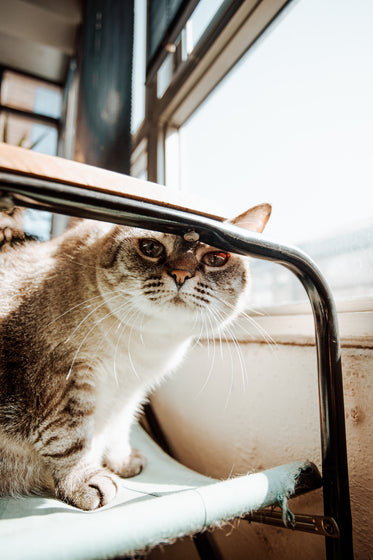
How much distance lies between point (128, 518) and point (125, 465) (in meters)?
0.49

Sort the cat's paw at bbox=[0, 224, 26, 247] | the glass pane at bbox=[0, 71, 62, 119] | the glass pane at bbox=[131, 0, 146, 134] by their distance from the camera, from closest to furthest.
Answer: the cat's paw at bbox=[0, 224, 26, 247]
the glass pane at bbox=[131, 0, 146, 134]
the glass pane at bbox=[0, 71, 62, 119]

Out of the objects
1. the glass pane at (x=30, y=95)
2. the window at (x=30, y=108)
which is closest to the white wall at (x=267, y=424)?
the window at (x=30, y=108)

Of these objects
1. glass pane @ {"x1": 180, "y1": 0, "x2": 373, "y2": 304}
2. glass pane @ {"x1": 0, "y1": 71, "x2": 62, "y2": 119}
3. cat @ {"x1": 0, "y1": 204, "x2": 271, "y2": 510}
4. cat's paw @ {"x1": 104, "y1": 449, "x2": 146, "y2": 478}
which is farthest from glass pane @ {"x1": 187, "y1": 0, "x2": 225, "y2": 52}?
glass pane @ {"x1": 0, "y1": 71, "x2": 62, "y2": 119}

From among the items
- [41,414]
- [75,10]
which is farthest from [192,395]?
[75,10]

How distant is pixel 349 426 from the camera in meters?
0.60

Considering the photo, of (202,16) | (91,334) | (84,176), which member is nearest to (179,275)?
(91,334)

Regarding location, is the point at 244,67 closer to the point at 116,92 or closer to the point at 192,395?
the point at 116,92

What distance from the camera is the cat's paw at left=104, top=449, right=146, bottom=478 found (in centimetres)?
77

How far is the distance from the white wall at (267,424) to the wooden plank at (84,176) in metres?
0.46

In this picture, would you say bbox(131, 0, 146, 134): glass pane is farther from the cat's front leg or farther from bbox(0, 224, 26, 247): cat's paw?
the cat's front leg

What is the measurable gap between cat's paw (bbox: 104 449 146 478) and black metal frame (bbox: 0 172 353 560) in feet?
1.53

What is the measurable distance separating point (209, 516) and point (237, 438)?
48cm

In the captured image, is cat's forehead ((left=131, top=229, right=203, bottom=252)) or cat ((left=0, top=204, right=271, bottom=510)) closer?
cat ((left=0, top=204, right=271, bottom=510))

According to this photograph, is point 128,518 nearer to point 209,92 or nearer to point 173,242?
point 173,242
